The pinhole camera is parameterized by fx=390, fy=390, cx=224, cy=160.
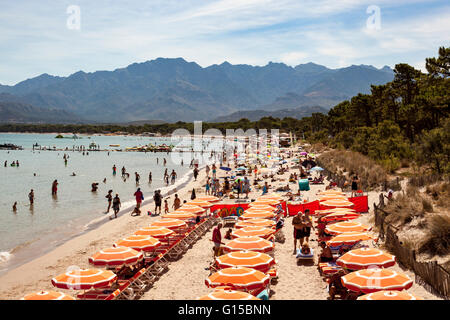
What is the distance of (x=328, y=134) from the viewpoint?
8225 cm

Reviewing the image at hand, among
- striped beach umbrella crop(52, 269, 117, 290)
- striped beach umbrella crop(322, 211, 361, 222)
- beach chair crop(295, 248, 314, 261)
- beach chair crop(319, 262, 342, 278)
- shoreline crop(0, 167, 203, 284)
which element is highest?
striped beach umbrella crop(322, 211, 361, 222)

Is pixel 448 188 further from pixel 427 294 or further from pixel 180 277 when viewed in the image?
pixel 180 277

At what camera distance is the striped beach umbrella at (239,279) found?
8.13 metres

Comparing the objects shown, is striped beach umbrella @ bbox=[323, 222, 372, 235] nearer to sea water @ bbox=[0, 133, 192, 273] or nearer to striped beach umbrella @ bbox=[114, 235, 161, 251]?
striped beach umbrella @ bbox=[114, 235, 161, 251]

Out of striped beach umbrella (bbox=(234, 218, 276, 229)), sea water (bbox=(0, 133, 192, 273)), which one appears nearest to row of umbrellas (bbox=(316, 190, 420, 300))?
striped beach umbrella (bbox=(234, 218, 276, 229))

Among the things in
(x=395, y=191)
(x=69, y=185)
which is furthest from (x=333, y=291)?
(x=69, y=185)

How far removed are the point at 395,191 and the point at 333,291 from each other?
43.2 ft

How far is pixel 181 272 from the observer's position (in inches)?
474

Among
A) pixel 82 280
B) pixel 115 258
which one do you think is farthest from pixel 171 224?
pixel 82 280

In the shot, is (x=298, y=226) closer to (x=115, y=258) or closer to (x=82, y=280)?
(x=115, y=258)

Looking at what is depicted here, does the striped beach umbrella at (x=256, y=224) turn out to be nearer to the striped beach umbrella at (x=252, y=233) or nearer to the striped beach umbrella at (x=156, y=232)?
the striped beach umbrella at (x=252, y=233)

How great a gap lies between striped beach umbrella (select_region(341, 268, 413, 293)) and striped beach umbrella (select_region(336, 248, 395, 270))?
1141mm

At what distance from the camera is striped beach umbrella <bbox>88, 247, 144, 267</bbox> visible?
33.7 ft

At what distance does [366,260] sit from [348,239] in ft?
8.38
